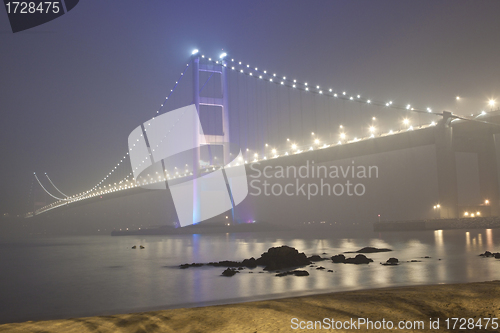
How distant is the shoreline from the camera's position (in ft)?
12.6

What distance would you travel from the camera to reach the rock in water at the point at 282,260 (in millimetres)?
10234

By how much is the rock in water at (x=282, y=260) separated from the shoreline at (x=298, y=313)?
5545 mm

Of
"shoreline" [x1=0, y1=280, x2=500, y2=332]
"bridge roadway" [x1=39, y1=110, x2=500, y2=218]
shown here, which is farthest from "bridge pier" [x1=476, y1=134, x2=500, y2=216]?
"shoreline" [x1=0, y1=280, x2=500, y2=332]

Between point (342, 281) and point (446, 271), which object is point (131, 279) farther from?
point (446, 271)

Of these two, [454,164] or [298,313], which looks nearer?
[298,313]

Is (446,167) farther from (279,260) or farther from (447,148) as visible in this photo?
(279,260)

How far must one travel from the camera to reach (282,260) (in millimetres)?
10484

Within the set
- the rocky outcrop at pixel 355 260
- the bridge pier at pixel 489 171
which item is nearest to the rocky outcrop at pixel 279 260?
the rocky outcrop at pixel 355 260

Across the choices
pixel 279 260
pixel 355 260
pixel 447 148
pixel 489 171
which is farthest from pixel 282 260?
pixel 489 171

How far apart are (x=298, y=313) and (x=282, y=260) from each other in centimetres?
655

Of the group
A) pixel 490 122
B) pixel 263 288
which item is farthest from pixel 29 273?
pixel 490 122

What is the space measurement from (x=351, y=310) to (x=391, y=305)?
0.48 m

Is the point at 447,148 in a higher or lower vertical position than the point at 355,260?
higher

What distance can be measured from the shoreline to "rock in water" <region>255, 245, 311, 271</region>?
218 inches
